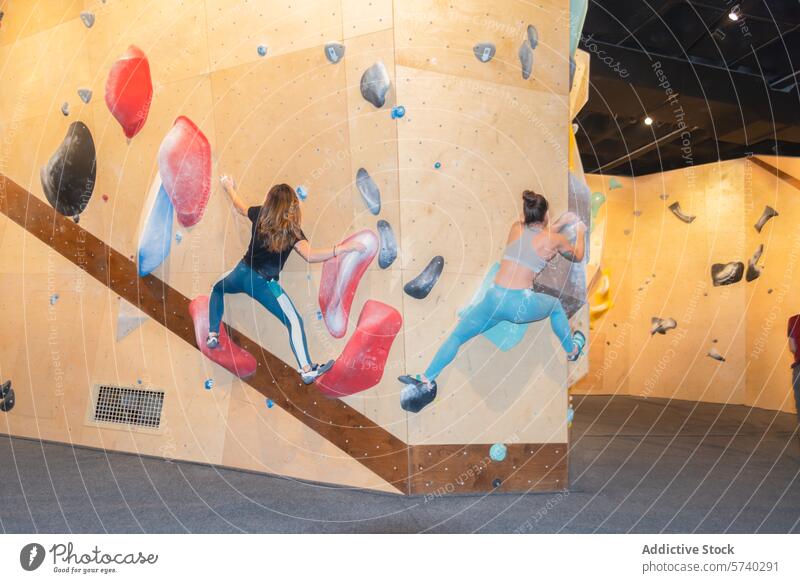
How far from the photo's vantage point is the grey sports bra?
3885mm

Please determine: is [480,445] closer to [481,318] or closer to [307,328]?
[481,318]

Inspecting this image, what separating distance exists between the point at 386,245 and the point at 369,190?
14.3 inches

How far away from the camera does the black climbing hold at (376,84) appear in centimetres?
371

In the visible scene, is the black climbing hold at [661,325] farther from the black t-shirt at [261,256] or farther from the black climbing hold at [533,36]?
the black t-shirt at [261,256]

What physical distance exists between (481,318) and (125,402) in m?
2.89

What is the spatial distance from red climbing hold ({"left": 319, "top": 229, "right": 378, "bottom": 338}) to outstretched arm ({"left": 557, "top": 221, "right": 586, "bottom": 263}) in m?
1.21

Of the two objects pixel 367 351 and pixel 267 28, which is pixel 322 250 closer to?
pixel 367 351

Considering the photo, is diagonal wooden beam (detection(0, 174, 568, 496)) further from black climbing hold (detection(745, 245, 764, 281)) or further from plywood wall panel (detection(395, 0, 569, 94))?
black climbing hold (detection(745, 245, 764, 281))

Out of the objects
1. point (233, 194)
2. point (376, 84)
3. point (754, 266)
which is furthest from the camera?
point (754, 266)

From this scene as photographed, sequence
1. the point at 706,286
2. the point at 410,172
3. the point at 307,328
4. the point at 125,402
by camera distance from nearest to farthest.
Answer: the point at 410,172
the point at 307,328
the point at 125,402
the point at 706,286

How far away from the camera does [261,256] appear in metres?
4.09

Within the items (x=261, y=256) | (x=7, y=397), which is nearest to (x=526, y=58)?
(x=261, y=256)

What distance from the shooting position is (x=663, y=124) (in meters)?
7.45
